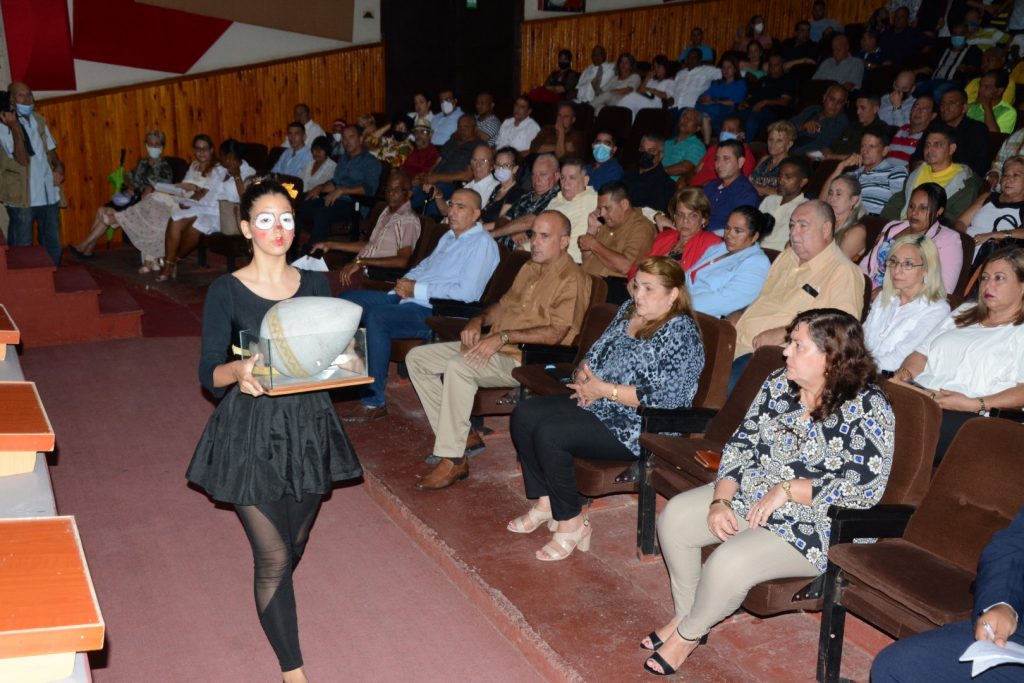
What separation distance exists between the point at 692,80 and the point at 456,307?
5.80m

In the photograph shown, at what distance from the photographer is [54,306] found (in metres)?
5.87

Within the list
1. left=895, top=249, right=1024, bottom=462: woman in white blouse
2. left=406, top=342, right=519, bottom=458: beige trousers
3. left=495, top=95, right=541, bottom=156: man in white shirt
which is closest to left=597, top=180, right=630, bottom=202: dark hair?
left=406, top=342, right=519, bottom=458: beige trousers

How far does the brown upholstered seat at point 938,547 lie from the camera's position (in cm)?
225

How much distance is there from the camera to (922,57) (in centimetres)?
875

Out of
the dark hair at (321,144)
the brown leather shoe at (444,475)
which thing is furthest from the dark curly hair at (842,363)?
the dark hair at (321,144)

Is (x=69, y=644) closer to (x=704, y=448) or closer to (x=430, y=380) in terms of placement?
(x=704, y=448)

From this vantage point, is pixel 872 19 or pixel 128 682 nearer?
pixel 128 682

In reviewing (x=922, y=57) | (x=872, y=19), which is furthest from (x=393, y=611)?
(x=872, y=19)

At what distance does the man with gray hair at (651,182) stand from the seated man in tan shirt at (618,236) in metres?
1.26

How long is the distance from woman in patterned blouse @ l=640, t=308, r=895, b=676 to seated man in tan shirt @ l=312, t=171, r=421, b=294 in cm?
304

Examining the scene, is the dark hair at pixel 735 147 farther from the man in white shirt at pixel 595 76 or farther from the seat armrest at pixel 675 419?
the man in white shirt at pixel 595 76

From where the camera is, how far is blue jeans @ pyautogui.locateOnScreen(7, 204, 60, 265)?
6.91 metres

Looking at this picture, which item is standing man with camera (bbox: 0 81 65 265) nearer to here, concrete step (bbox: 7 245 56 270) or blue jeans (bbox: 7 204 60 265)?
blue jeans (bbox: 7 204 60 265)

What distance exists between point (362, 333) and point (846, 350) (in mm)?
1239
